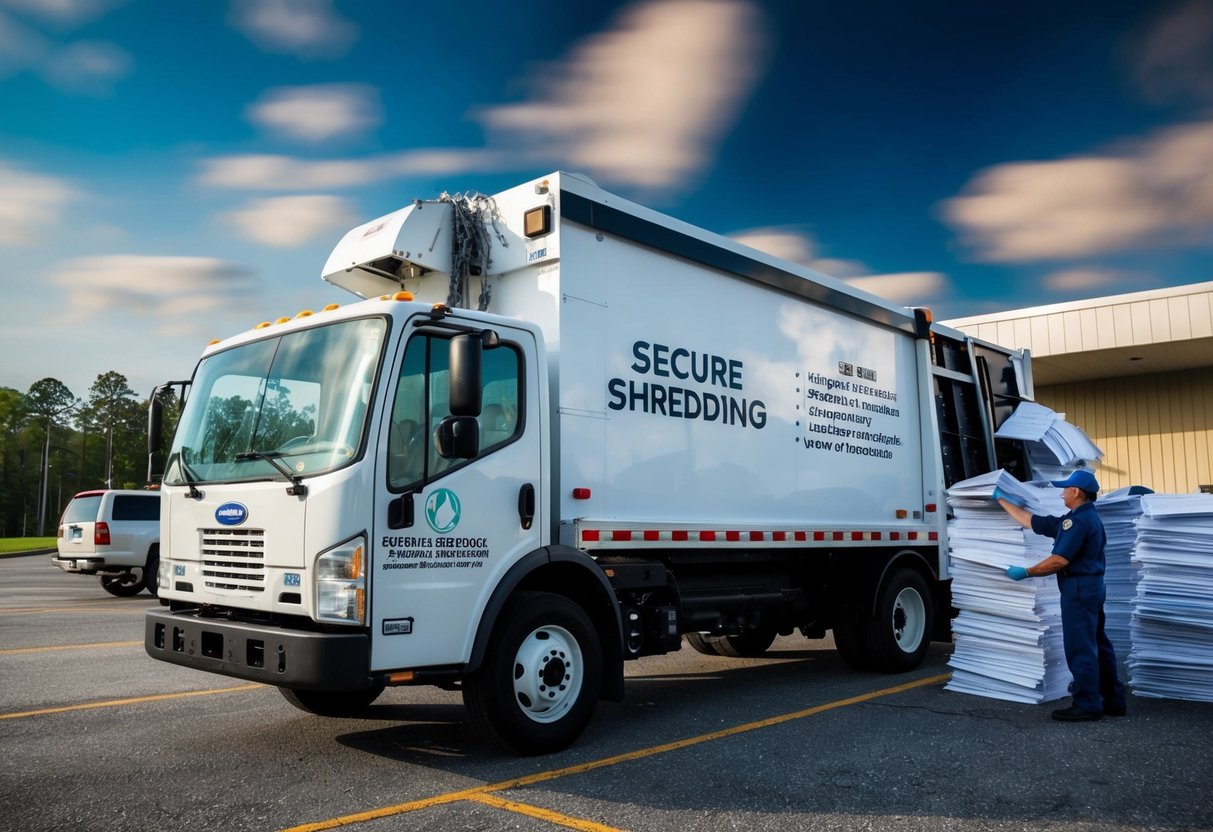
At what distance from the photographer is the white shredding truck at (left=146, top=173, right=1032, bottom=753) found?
16.1ft

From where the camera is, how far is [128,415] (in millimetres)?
104562

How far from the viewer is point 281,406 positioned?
5398 mm

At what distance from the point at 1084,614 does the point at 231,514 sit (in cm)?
558

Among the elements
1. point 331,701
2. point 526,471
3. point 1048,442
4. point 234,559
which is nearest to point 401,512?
point 526,471

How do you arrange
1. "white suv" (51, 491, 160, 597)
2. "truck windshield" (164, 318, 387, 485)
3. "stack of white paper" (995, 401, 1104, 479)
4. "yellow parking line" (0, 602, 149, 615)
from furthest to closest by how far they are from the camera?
"white suv" (51, 491, 160, 597), "yellow parking line" (0, 602, 149, 615), "stack of white paper" (995, 401, 1104, 479), "truck windshield" (164, 318, 387, 485)

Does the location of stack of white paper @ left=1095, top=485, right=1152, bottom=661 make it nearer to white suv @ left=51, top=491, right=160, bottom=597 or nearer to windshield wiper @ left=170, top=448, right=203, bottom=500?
windshield wiper @ left=170, top=448, right=203, bottom=500

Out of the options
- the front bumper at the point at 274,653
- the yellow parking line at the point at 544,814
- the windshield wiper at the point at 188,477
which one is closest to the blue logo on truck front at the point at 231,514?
the windshield wiper at the point at 188,477

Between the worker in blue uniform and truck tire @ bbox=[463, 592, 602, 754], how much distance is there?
11.0 ft

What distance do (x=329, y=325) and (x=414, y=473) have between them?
40.4 inches

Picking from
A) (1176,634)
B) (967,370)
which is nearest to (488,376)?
(1176,634)

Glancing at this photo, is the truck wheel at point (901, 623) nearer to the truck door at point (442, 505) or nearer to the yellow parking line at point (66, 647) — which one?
the truck door at point (442, 505)

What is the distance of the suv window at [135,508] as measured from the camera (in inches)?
668

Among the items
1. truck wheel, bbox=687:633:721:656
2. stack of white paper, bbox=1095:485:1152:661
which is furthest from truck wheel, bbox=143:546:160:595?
stack of white paper, bbox=1095:485:1152:661

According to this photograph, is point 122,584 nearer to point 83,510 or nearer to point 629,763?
point 83,510
